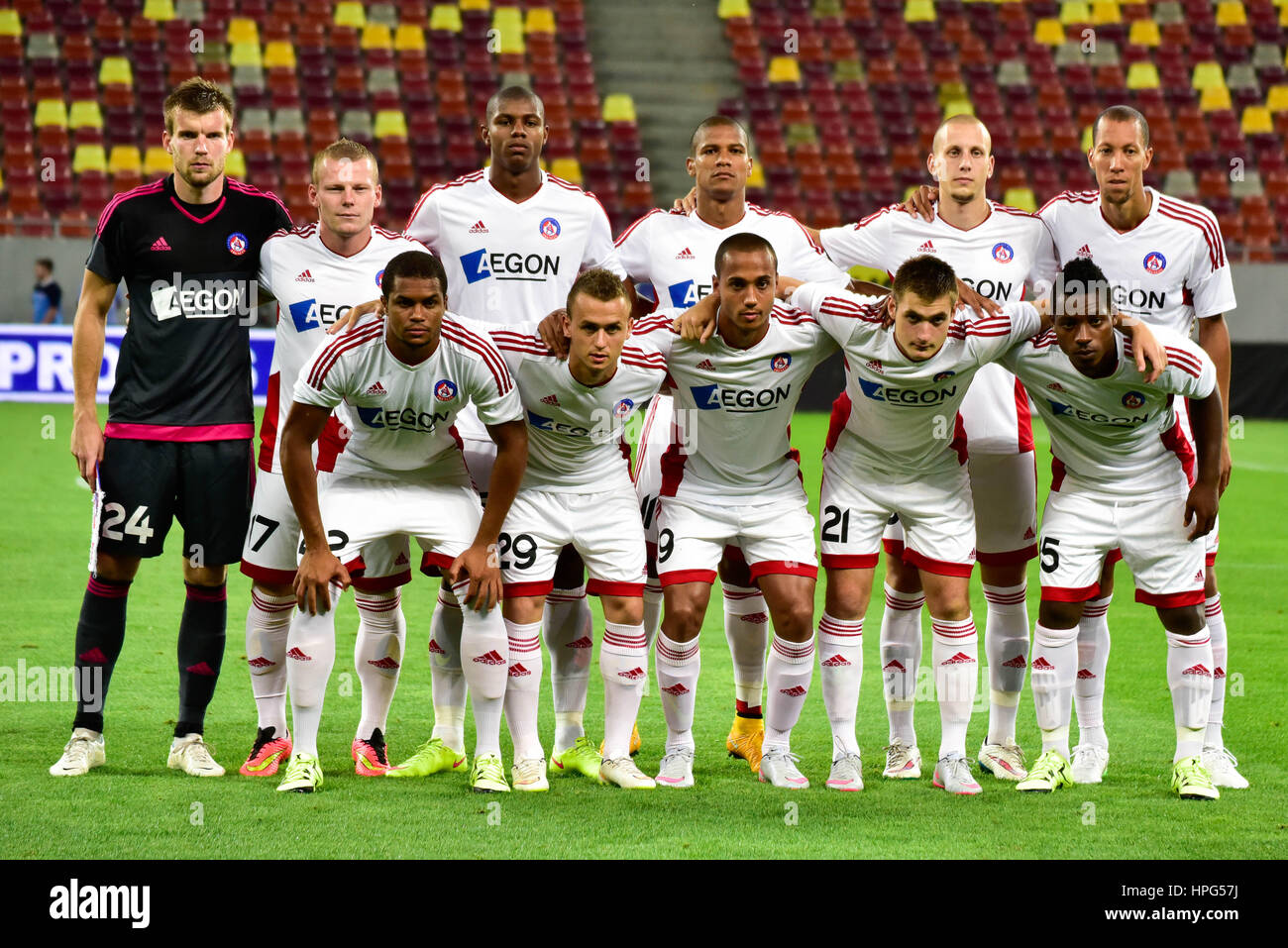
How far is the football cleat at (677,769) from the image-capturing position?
5176 millimetres

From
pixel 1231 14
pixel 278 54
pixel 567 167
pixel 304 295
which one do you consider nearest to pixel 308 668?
pixel 304 295

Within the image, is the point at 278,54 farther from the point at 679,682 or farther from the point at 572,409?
the point at 679,682

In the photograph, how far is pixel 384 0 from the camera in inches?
911

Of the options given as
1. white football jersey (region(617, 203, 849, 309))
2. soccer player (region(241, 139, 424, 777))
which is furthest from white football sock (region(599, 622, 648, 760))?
white football jersey (region(617, 203, 849, 309))

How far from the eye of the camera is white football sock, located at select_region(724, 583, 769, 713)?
5758mm

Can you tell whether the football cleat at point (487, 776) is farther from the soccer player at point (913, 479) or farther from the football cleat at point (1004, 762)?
the football cleat at point (1004, 762)

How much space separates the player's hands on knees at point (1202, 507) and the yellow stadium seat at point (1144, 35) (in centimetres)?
2091

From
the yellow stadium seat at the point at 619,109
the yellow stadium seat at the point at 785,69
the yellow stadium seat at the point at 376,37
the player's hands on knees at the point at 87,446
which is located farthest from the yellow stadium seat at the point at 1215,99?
the player's hands on knees at the point at 87,446

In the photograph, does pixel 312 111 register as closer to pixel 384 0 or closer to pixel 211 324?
pixel 384 0

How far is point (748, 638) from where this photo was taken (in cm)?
580

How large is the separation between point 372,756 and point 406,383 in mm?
1312

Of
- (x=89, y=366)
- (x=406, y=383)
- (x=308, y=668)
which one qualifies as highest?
(x=89, y=366)

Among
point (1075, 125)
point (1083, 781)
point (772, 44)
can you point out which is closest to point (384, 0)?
point (772, 44)
